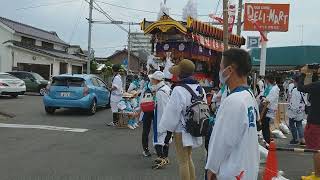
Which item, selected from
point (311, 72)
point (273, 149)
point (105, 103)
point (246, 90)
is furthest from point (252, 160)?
point (105, 103)

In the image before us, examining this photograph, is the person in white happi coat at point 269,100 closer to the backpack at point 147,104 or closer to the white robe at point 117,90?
the backpack at point 147,104

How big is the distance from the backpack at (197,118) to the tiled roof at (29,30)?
35.1 meters

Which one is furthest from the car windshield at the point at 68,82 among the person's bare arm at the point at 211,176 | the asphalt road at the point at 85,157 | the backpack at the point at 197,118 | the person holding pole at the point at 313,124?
the person's bare arm at the point at 211,176

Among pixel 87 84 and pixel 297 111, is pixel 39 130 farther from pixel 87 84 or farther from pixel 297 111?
pixel 297 111

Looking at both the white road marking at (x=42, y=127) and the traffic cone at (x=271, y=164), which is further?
the white road marking at (x=42, y=127)

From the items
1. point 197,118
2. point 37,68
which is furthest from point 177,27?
point 37,68

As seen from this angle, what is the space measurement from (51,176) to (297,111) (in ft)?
21.4

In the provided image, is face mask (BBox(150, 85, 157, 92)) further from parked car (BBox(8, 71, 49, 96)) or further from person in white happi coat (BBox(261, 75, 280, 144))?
parked car (BBox(8, 71, 49, 96))

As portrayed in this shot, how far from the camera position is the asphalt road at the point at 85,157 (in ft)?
24.9

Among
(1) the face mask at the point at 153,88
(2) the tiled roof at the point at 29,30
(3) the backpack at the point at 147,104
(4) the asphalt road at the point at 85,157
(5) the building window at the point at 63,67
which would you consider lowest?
(4) the asphalt road at the point at 85,157

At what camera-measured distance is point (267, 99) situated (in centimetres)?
1111

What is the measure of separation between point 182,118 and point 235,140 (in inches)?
110

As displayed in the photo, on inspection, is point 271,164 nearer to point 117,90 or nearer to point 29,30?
point 117,90

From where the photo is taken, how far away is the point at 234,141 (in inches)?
128
